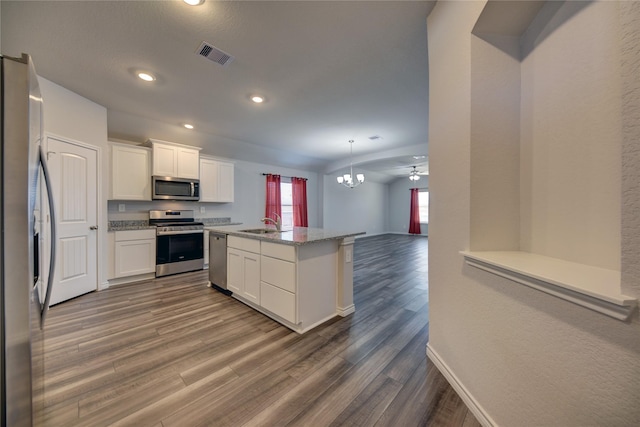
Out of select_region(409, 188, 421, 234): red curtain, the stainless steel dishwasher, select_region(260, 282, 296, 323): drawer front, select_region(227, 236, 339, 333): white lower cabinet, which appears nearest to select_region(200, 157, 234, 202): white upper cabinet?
the stainless steel dishwasher

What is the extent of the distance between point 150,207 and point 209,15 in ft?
11.9

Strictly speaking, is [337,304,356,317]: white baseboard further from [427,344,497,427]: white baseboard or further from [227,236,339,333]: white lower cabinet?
[427,344,497,427]: white baseboard

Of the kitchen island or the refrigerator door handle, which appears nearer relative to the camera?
A: the refrigerator door handle

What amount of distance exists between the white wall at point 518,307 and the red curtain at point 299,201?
525cm

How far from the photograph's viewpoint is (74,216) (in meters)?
3.00

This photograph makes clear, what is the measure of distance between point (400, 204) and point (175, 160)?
28.6 feet

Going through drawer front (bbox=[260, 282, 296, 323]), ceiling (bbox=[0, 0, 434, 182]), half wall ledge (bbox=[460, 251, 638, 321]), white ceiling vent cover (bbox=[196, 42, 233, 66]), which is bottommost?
drawer front (bbox=[260, 282, 296, 323])

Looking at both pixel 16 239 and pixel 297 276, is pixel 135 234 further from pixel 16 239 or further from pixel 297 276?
pixel 16 239

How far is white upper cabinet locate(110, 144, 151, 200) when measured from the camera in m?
3.66

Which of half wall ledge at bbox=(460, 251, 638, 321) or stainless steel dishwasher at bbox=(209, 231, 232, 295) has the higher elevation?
half wall ledge at bbox=(460, 251, 638, 321)

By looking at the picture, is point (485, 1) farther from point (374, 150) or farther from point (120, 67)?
point (374, 150)

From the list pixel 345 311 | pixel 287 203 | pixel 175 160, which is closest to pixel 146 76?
pixel 175 160

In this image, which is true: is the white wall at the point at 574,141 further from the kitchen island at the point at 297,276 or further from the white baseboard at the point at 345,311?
the white baseboard at the point at 345,311

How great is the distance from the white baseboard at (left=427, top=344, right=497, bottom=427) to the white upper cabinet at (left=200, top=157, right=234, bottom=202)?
14.7ft
